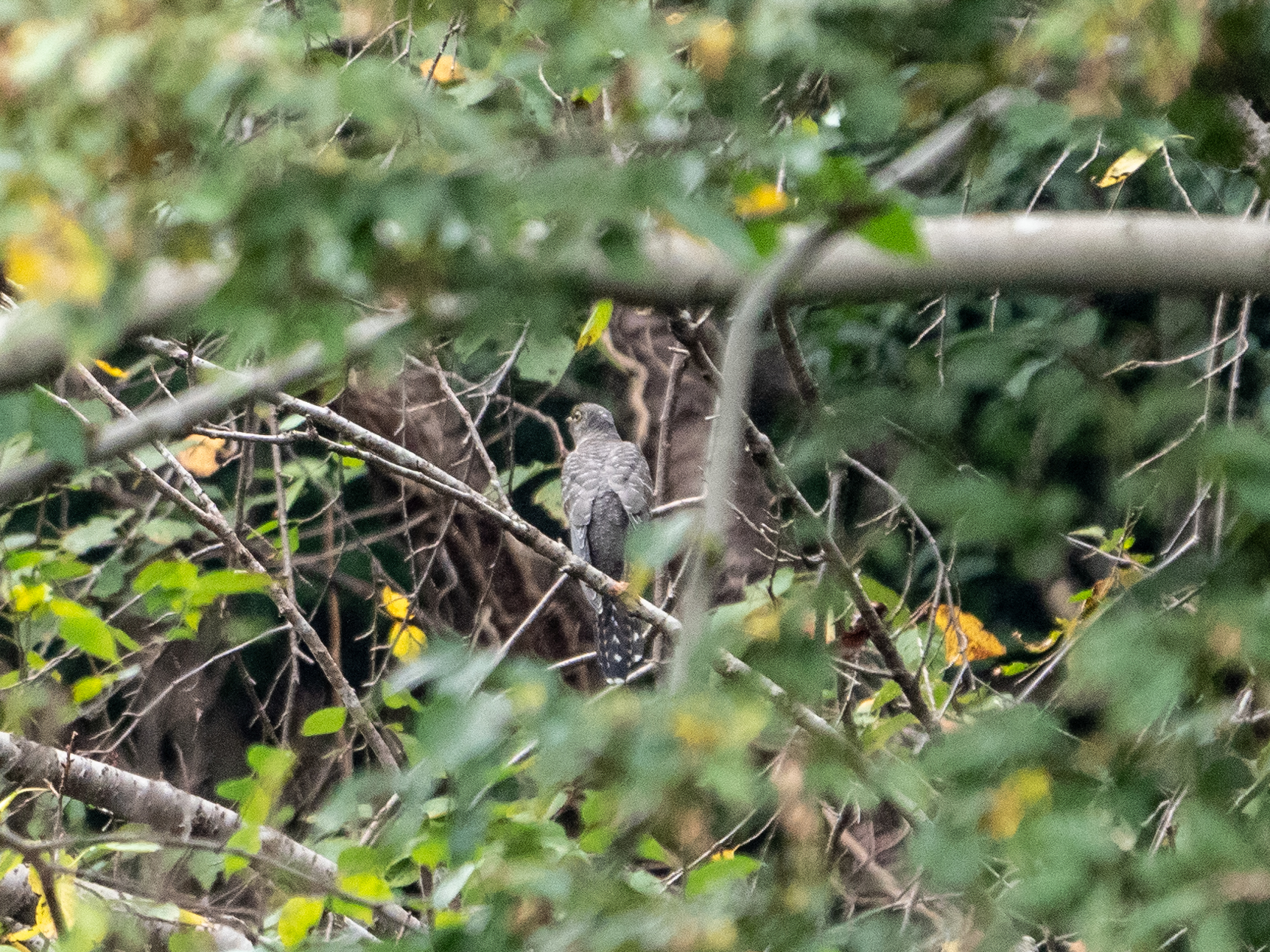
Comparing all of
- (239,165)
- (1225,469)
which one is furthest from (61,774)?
(1225,469)

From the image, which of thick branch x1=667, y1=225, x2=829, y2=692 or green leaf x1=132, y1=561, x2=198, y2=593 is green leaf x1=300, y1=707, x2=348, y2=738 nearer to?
green leaf x1=132, y1=561, x2=198, y2=593

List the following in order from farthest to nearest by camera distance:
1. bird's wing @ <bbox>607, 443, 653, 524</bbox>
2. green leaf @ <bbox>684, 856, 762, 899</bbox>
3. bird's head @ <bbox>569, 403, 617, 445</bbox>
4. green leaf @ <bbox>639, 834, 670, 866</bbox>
→ bird's head @ <bbox>569, 403, 617, 445</bbox> → bird's wing @ <bbox>607, 443, 653, 524</bbox> → green leaf @ <bbox>639, 834, 670, 866</bbox> → green leaf @ <bbox>684, 856, 762, 899</bbox>

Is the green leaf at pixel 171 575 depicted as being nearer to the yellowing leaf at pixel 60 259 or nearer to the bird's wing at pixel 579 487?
the yellowing leaf at pixel 60 259

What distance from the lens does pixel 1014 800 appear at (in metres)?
0.97

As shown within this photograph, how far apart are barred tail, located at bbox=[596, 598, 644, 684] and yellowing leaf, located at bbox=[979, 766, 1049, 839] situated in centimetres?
261

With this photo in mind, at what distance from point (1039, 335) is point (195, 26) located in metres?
0.72

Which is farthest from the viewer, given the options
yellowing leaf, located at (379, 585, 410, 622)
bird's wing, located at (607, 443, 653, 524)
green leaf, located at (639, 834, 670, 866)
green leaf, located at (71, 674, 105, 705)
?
bird's wing, located at (607, 443, 653, 524)

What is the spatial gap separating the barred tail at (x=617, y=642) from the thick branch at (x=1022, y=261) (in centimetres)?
266

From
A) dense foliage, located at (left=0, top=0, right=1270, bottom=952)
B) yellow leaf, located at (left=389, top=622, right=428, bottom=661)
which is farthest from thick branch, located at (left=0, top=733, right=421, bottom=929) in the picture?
yellow leaf, located at (left=389, top=622, right=428, bottom=661)

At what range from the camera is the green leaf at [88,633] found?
1809 mm

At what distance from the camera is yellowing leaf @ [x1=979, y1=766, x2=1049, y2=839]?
0.96m

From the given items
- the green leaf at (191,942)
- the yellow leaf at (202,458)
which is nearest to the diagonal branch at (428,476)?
the green leaf at (191,942)

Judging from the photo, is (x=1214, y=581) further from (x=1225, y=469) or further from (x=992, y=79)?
(x=992, y=79)

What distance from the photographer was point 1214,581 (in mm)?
951
